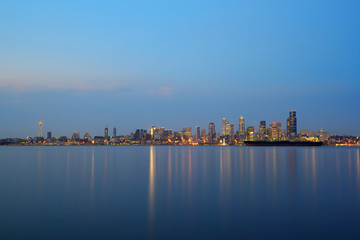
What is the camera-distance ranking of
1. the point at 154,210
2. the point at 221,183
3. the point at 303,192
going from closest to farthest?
the point at 154,210
the point at 303,192
the point at 221,183

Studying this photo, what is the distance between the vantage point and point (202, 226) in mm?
16469

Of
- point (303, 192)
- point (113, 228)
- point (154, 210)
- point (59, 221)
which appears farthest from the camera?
point (303, 192)

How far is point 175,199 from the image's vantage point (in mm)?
24312

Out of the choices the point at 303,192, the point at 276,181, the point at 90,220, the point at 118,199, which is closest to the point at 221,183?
the point at 276,181

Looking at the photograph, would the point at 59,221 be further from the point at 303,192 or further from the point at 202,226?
the point at 303,192

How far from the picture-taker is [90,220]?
17.6 m

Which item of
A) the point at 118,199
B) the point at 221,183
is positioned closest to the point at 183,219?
the point at 118,199

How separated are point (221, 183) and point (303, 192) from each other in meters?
8.20

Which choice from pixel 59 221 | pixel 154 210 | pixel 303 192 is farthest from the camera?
pixel 303 192

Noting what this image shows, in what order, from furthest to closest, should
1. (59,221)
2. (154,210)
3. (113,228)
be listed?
(154,210)
(59,221)
(113,228)

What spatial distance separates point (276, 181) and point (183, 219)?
19362 millimetres

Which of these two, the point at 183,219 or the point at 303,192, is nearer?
the point at 183,219

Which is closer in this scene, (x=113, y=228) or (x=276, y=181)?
(x=113, y=228)

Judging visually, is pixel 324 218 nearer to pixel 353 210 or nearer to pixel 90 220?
pixel 353 210
